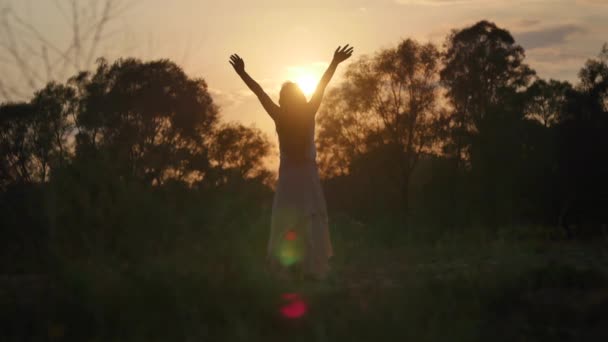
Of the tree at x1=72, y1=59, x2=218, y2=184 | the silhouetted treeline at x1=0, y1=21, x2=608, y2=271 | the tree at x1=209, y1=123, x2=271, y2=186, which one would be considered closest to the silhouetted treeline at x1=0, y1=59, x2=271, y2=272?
the silhouetted treeline at x1=0, y1=21, x2=608, y2=271

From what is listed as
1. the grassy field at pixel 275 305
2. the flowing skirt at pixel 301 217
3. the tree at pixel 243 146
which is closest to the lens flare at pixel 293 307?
the grassy field at pixel 275 305

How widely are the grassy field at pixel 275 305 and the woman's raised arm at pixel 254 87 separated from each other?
2.32 meters

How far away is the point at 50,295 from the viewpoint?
692 centimetres

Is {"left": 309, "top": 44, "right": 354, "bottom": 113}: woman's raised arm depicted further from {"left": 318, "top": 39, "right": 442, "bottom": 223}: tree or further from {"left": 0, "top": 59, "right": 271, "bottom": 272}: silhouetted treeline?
{"left": 318, "top": 39, "right": 442, "bottom": 223}: tree

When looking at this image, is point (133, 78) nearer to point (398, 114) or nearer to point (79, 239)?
point (398, 114)

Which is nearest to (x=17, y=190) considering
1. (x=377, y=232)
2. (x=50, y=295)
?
(x=50, y=295)

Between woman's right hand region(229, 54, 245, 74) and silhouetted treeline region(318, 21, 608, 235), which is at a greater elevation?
silhouetted treeline region(318, 21, 608, 235)

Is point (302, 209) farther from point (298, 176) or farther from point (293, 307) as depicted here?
point (293, 307)

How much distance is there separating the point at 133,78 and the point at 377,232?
21826 mm

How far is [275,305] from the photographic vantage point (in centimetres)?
627

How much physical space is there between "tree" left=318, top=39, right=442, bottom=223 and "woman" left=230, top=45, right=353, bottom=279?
3595cm

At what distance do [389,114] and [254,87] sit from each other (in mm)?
37598

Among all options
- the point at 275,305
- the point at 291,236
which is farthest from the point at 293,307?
the point at 291,236

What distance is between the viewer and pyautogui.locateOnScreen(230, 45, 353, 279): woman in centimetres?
918
